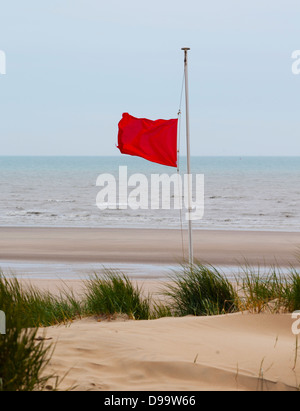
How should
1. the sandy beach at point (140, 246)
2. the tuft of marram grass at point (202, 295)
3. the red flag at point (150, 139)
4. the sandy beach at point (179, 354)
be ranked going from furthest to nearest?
the sandy beach at point (140, 246)
the red flag at point (150, 139)
the tuft of marram grass at point (202, 295)
the sandy beach at point (179, 354)

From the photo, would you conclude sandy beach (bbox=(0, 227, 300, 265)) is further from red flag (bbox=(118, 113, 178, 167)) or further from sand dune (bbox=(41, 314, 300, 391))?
sand dune (bbox=(41, 314, 300, 391))

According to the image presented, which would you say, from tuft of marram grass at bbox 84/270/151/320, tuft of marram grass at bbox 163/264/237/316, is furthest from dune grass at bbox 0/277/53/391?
tuft of marram grass at bbox 163/264/237/316

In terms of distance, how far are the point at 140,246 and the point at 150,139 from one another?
341 inches

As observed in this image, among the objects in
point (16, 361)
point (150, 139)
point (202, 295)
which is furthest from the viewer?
point (150, 139)

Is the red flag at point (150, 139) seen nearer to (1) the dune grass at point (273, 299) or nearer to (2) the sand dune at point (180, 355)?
(1) the dune grass at point (273, 299)

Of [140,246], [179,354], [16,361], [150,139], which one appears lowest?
[140,246]

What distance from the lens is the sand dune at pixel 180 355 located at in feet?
17.9

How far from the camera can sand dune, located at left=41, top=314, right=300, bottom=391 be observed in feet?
17.9

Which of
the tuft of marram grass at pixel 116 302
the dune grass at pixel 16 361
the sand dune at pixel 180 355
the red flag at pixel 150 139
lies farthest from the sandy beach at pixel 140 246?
the dune grass at pixel 16 361

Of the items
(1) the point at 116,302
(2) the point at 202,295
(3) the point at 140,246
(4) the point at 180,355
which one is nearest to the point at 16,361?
(4) the point at 180,355

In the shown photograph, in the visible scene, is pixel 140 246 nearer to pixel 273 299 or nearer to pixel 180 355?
pixel 273 299

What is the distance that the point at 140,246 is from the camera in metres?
20.2

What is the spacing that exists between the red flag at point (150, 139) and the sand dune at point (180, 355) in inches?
191

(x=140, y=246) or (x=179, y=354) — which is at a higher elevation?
(x=179, y=354)
